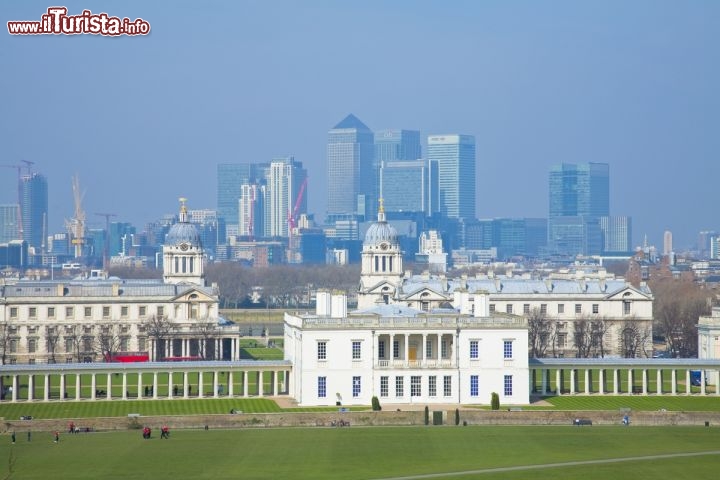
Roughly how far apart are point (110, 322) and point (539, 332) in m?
32.5

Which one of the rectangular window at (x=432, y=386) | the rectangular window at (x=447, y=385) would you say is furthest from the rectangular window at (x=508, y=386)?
the rectangular window at (x=432, y=386)

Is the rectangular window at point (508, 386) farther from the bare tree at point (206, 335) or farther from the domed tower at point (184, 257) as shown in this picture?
the domed tower at point (184, 257)

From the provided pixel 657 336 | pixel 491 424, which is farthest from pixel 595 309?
pixel 491 424

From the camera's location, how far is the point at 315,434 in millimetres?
88688

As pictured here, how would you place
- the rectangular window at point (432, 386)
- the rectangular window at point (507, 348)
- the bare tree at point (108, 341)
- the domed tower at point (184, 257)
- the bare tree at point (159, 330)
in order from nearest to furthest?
the rectangular window at point (432, 386) < the rectangular window at point (507, 348) < the bare tree at point (108, 341) < the bare tree at point (159, 330) < the domed tower at point (184, 257)

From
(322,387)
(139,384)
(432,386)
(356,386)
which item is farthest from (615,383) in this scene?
(139,384)

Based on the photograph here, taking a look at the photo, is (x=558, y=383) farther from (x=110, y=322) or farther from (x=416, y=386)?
(x=110, y=322)

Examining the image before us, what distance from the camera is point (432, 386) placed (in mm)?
104812

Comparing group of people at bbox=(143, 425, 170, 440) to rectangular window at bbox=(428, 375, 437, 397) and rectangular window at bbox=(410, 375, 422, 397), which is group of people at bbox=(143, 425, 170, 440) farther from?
rectangular window at bbox=(428, 375, 437, 397)

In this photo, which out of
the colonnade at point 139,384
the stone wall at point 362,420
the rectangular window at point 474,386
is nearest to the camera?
the stone wall at point 362,420

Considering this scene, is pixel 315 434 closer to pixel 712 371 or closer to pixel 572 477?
pixel 572 477

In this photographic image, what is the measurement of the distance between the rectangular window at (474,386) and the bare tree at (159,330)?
129 feet

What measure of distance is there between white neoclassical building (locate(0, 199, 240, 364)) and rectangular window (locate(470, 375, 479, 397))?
121ft

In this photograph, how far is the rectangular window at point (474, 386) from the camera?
105 metres
